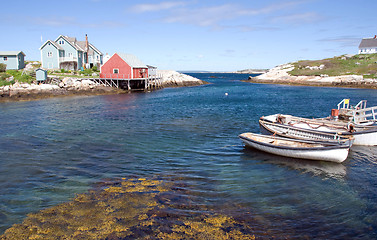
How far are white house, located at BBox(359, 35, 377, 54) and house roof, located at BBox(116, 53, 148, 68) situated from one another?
9516 cm

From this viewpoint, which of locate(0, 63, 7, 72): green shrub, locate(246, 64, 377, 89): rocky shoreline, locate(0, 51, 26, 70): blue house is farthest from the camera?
locate(246, 64, 377, 89): rocky shoreline

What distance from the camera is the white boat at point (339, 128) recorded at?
1723 cm

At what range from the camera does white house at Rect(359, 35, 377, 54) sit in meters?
106

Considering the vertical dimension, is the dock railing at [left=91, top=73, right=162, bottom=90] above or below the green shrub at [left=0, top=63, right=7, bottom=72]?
below

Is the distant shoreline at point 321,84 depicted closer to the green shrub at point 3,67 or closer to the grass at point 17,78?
the grass at point 17,78

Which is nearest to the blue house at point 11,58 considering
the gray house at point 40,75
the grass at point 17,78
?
the grass at point 17,78

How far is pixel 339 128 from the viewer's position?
18406 mm

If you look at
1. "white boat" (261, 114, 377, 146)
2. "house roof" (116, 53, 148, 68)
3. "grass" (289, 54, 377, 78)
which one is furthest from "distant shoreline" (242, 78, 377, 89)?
"white boat" (261, 114, 377, 146)

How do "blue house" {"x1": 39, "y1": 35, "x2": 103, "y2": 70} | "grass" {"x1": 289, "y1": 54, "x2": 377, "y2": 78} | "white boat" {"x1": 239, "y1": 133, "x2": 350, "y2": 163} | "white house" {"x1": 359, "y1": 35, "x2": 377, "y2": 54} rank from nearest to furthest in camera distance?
"white boat" {"x1": 239, "y1": 133, "x2": 350, "y2": 163} → "blue house" {"x1": 39, "y1": 35, "x2": 103, "y2": 70} → "grass" {"x1": 289, "y1": 54, "x2": 377, "y2": 78} → "white house" {"x1": 359, "y1": 35, "x2": 377, "y2": 54}

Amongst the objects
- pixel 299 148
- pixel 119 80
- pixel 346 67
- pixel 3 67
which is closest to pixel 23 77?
pixel 3 67

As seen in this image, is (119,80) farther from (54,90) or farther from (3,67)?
(3,67)

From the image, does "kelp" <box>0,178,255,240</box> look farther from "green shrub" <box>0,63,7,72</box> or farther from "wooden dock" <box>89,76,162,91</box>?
"green shrub" <box>0,63,7,72</box>

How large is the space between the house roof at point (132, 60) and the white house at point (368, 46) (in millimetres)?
95163

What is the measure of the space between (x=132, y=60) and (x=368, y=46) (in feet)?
323
